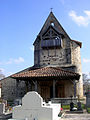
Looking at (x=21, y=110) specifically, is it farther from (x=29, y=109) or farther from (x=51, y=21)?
(x=51, y=21)

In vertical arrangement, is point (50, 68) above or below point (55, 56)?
below

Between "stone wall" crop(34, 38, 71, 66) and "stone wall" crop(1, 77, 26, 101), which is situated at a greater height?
"stone wall" crop(34, 38, 71, 66)

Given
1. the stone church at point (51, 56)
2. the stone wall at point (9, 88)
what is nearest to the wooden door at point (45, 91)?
the stone church at point (51, 56)

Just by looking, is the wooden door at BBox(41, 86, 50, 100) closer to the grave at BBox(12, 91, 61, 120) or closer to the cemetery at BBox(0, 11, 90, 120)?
the cemetery at BBox(0, 11, 90, 120)

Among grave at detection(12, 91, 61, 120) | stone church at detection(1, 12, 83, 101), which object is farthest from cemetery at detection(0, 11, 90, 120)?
grave at detection(12, 91, 61, 120)

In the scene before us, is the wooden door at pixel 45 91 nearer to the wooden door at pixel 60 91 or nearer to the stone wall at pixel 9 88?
the wooden door at pixel 60 91

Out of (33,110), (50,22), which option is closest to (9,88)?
(50,22)

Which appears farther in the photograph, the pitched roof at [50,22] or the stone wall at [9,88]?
the pitched roof at [50,22]

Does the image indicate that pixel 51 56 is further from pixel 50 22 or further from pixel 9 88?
pixel 9 88

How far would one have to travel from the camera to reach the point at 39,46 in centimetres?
2786

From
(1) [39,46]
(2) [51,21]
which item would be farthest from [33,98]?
(2) [51,21]

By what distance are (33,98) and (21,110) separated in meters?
0.89

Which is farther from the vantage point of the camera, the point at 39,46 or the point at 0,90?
the point at 39,46

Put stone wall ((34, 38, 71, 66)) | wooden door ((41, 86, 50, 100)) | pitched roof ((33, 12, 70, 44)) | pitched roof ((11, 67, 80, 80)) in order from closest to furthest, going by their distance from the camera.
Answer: pitched roof ((11, 67, 80, 80)) → wooden door ((41, 86, 50, 100)) → stone wall ((34, 38, 71, 66)) → pitched roof ((33, 12, 70, 44))
